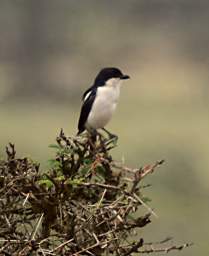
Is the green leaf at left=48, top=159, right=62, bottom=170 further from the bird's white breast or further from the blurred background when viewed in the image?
the blurred background

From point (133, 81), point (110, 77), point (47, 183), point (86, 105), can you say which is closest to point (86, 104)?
point (86, 105)

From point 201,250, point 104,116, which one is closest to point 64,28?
point 201,250

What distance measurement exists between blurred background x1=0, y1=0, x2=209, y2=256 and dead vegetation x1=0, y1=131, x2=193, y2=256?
7.59m

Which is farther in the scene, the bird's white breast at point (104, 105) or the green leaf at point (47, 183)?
the bird's white breast at point (104, 105)

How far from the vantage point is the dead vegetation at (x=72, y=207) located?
3.34m

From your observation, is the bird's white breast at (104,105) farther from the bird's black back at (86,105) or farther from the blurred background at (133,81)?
the blurred background at (133,81)

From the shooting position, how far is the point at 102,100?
6.65 meters

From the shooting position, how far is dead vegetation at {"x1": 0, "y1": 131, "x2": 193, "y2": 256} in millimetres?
3338

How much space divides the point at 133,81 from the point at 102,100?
26159 millimetres

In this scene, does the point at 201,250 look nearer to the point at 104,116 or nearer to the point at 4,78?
the point at 104,116

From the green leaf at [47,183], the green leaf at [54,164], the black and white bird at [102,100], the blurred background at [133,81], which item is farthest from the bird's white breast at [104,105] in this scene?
the blurred background at [133,81]

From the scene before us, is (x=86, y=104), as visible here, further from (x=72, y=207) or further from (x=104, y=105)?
(x=72, y=207)

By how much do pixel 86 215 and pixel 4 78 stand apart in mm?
32041

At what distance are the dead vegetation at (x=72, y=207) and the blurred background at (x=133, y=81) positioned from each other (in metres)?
7.59
